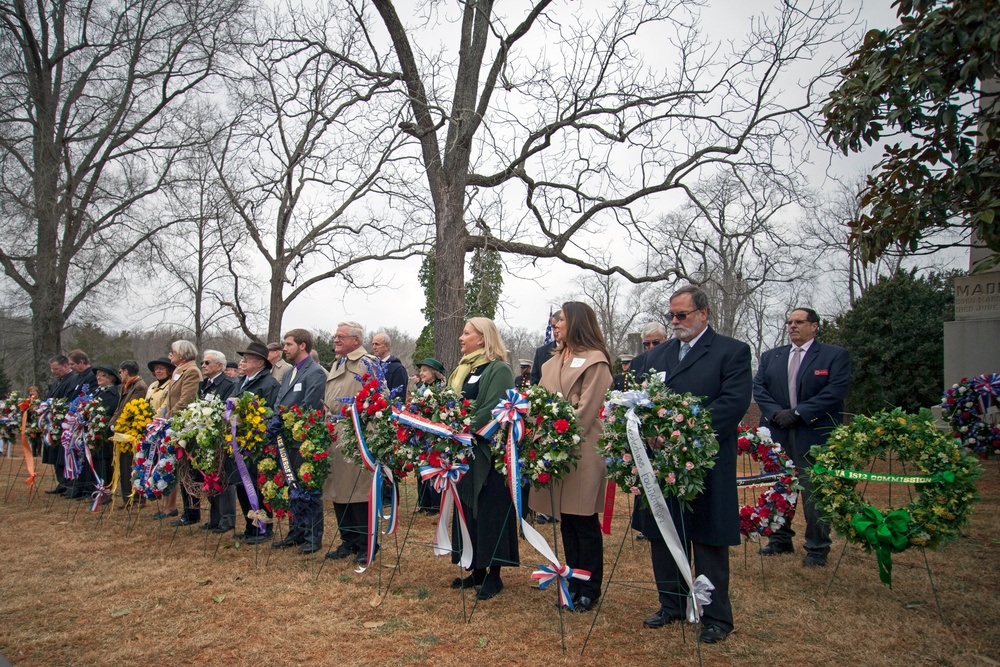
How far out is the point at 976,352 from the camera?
427 inches

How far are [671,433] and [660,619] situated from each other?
1.45 m

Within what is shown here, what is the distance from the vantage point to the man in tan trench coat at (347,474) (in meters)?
6.45

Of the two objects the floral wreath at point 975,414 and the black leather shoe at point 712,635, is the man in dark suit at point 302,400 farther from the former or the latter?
the floral wreath at point 975,414

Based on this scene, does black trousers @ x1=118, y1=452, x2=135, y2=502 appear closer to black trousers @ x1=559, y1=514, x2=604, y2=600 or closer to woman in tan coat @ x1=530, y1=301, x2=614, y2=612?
woman in tan coat @ x1=530, y1=301, x2=614, y2=612

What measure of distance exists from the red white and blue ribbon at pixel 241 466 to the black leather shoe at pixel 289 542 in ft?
0.81

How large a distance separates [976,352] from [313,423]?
423 inches

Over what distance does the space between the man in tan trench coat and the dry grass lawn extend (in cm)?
36

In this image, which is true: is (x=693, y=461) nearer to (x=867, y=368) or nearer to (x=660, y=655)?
(x=660, y=655)

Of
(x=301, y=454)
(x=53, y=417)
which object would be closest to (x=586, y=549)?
(x=301, y=454)

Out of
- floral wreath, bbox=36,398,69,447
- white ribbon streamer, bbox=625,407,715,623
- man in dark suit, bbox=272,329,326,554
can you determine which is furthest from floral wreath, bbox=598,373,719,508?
floral wreath, bbox=36,398,69,447

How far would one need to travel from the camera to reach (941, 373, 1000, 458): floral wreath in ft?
21.6

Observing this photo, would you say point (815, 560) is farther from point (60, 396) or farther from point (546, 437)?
point (60, 396)

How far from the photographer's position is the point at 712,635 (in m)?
4.20

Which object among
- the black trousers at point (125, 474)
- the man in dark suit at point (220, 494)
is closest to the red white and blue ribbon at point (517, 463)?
the man in dark suit at point (220, 494)
